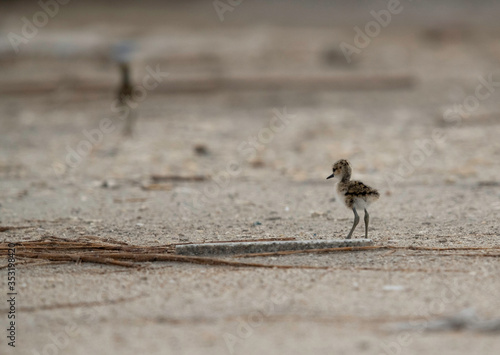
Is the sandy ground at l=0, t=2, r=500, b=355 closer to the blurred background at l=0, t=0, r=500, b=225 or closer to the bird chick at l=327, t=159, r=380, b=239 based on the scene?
the blurred background at l=0, t=0, r=500, b=225

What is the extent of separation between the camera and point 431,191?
8938 mm

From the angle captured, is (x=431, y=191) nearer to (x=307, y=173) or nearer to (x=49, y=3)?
(x=307, y=173)

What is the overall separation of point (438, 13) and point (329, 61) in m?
20.0

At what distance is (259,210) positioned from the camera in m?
8.12

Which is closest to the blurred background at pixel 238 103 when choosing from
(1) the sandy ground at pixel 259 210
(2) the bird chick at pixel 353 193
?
(1) the sandy ground at pixel 259 210

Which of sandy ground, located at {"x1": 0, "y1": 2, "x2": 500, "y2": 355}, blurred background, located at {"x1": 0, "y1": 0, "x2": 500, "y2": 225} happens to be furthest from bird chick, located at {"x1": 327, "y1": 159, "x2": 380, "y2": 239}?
blurred background, located at {"x1": 0, "y1": 0, "x2": 500, "y2": 225}

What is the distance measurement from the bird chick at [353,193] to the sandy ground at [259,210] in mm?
330

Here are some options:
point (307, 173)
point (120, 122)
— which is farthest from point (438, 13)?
point (307, 173)

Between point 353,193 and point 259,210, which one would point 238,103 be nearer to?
point 259,210

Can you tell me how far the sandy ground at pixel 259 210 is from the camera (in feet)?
15.4

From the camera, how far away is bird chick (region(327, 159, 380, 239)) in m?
6.33

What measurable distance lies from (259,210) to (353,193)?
1.91 m

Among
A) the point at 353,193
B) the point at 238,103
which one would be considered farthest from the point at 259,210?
the point at 238,103

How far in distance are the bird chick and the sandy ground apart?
1.08 ft
